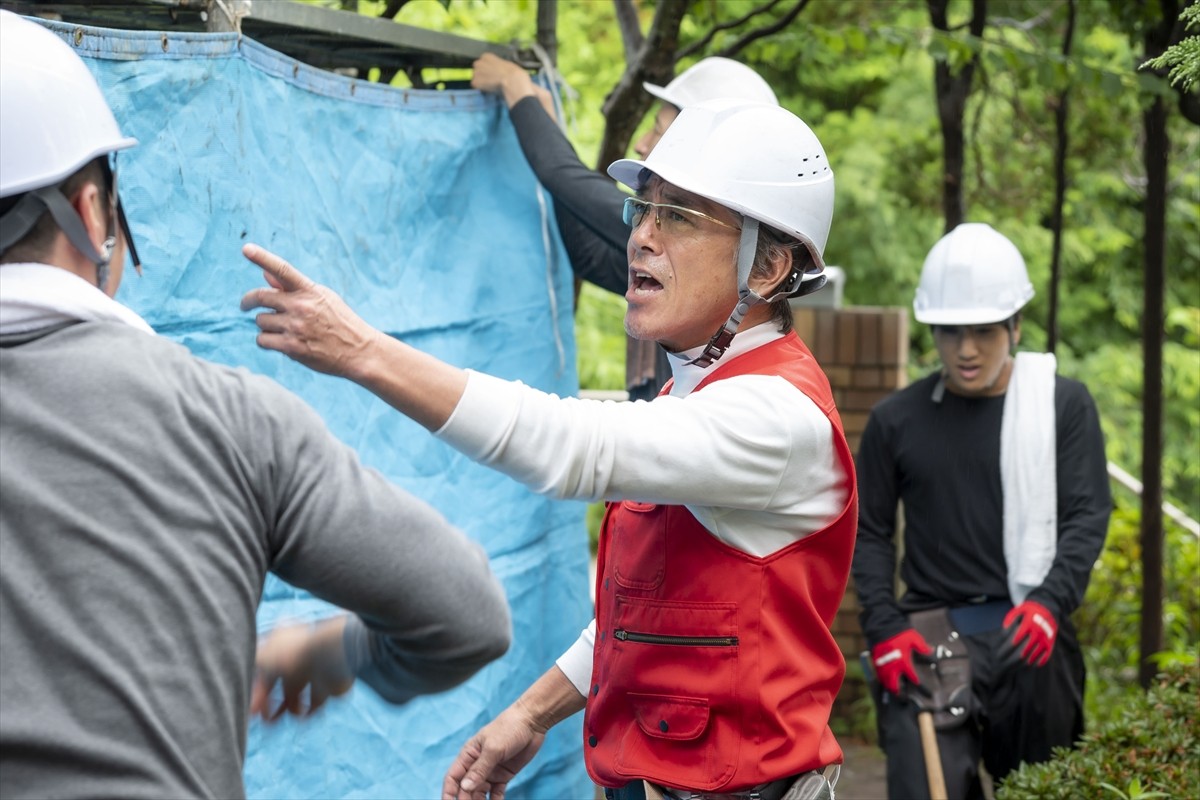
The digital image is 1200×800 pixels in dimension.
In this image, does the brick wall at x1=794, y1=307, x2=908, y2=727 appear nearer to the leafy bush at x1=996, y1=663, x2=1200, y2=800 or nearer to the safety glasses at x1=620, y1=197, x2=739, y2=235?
the leafy bush at x1=996, y1=663, x2=1200, y2=800

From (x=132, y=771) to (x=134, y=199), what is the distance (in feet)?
4.99

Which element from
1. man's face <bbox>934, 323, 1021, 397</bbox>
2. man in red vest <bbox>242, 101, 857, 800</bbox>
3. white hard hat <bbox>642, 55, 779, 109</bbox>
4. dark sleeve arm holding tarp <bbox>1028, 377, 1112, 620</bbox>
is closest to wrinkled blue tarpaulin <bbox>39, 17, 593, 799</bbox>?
white hard hat <bbox>642, 55, 779, 109</bbox>

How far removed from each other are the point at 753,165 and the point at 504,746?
1.15 metres

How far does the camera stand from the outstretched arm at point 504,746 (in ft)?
8.94

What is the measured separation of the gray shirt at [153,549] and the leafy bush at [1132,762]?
2876 millimetres

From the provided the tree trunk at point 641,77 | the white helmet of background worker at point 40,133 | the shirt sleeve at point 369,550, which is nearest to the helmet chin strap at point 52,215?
the white helmet of background worker at point 40,133

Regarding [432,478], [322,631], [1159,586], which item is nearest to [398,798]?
[432,478]

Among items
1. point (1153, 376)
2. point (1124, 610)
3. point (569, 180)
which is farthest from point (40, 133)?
point (1124, 610)

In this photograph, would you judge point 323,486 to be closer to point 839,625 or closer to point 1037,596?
point 1037,596

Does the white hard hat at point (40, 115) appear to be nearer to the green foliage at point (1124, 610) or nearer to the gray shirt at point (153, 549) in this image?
the gray shirt at point (153, 549)

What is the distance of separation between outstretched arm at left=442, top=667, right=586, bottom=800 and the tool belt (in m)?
0.34

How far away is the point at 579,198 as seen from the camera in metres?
3.82

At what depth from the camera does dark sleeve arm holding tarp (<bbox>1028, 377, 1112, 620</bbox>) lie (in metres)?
4.57

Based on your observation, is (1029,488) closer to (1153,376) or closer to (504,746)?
(1153,376)
